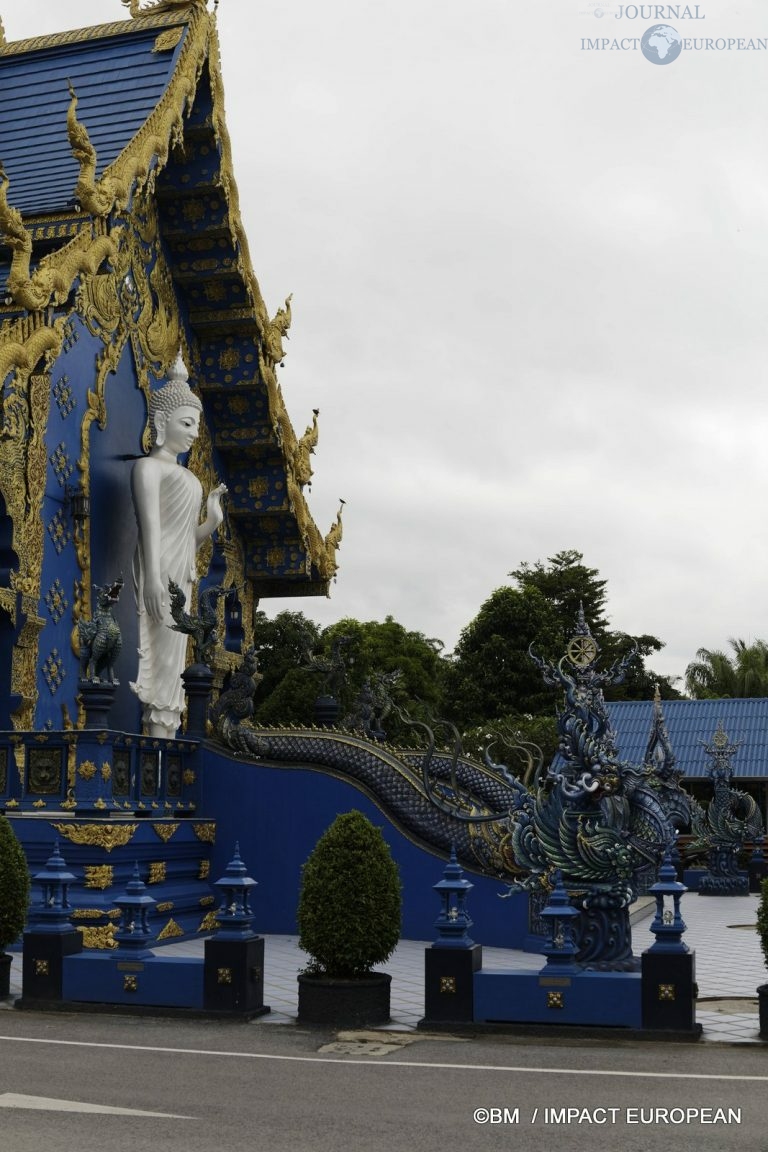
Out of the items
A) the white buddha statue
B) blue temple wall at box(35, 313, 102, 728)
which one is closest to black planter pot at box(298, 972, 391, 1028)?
blue temple wall at box(35, 313, 102, 728)

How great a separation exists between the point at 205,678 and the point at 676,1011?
8.10 meters

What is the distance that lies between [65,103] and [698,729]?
21.2 meters

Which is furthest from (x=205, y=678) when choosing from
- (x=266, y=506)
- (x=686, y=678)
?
(x=686, y=678)

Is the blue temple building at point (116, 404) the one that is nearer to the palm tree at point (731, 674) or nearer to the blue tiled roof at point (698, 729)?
the blue tiled roof at point (698, 729)

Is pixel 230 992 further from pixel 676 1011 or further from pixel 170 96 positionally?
pixel 170 96

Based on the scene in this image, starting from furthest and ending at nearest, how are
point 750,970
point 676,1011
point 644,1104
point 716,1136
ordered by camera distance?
point 750,970 < point 676,1011 < point 644,1104 < point 716,1136

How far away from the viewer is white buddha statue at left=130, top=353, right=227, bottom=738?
15.3m

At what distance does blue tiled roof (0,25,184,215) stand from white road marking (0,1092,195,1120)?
1124 cm

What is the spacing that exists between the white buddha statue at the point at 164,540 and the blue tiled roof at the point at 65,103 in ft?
9.06

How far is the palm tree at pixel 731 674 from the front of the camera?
152 ft

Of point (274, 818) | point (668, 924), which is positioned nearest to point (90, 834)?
point (274, 818)

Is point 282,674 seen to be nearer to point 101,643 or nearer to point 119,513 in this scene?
point 119,513

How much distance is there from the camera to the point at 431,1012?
8289 mm

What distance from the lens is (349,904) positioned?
8.53 m
